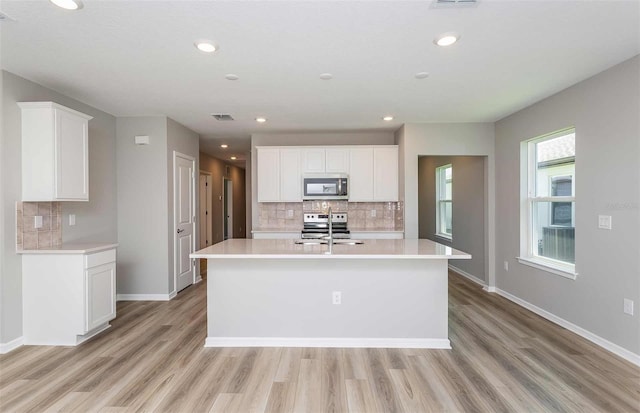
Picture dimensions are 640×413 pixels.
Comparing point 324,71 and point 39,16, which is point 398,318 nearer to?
point 324,71

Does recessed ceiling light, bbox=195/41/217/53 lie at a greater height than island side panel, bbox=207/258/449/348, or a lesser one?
greater

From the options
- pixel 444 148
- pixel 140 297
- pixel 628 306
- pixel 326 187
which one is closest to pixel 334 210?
pixel 326 187

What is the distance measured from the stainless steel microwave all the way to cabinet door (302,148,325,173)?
0.49ft

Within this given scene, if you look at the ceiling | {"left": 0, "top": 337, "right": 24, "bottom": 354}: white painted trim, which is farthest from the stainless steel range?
{"left": 0, "top": 337, "right": 24, "bottom": 354}: white painted trim

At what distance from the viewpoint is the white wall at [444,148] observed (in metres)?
4.74

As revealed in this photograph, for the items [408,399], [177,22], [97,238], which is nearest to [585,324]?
[408,399]

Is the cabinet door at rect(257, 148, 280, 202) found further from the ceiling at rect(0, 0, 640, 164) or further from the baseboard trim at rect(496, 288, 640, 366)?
the baseboard trim at rect(496, 288, 640, 366)

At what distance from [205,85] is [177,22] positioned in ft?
3.69

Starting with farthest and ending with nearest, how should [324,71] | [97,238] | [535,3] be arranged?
[97,238] → [324,71] → [535,3]

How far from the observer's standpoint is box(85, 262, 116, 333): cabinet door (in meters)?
3.01

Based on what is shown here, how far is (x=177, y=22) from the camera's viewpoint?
2111 mm

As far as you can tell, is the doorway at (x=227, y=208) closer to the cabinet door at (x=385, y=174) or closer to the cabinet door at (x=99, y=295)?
the cabinet door at (x=385, y=174)

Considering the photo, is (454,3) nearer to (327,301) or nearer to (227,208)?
(327,301)

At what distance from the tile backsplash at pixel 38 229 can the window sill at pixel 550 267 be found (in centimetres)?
522
